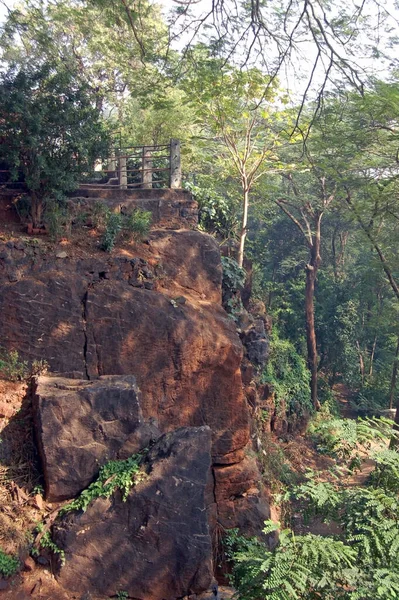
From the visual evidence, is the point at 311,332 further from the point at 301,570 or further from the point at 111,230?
the point at 301,570

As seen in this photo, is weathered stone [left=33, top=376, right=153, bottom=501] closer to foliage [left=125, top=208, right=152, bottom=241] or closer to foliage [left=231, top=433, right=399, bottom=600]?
foliage [left=231, top=433, right=399, bottom=600]

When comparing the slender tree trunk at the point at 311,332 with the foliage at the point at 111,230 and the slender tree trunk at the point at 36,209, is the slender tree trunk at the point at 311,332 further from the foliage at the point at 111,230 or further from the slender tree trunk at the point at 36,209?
the slender tree trunk at the point at 36,209

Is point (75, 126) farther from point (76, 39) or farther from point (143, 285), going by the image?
point (76, 39)

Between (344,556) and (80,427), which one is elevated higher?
(344,556)

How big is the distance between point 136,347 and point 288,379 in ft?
31.9

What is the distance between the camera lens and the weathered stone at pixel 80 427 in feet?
22.0

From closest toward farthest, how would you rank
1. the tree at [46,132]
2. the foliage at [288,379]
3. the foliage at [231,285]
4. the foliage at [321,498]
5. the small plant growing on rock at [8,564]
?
the foliage at [321,498] < the small plant growing on rock at [8,564] < the tree at [46,132] < the foliage at [231,285] < the foliage at [288,379]

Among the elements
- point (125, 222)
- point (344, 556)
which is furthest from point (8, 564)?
point (125, 222)

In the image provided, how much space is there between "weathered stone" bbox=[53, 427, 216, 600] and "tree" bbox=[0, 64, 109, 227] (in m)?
5.40

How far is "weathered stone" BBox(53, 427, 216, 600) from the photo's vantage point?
6.11m

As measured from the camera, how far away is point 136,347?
27.6 feet

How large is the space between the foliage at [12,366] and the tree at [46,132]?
9.04 ft

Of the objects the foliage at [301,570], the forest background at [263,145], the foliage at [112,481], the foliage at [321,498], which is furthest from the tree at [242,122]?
the foliage at [301,570]

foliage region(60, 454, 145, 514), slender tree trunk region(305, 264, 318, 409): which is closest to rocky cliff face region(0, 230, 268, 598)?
foliage region(60, 454, 145, 514)
